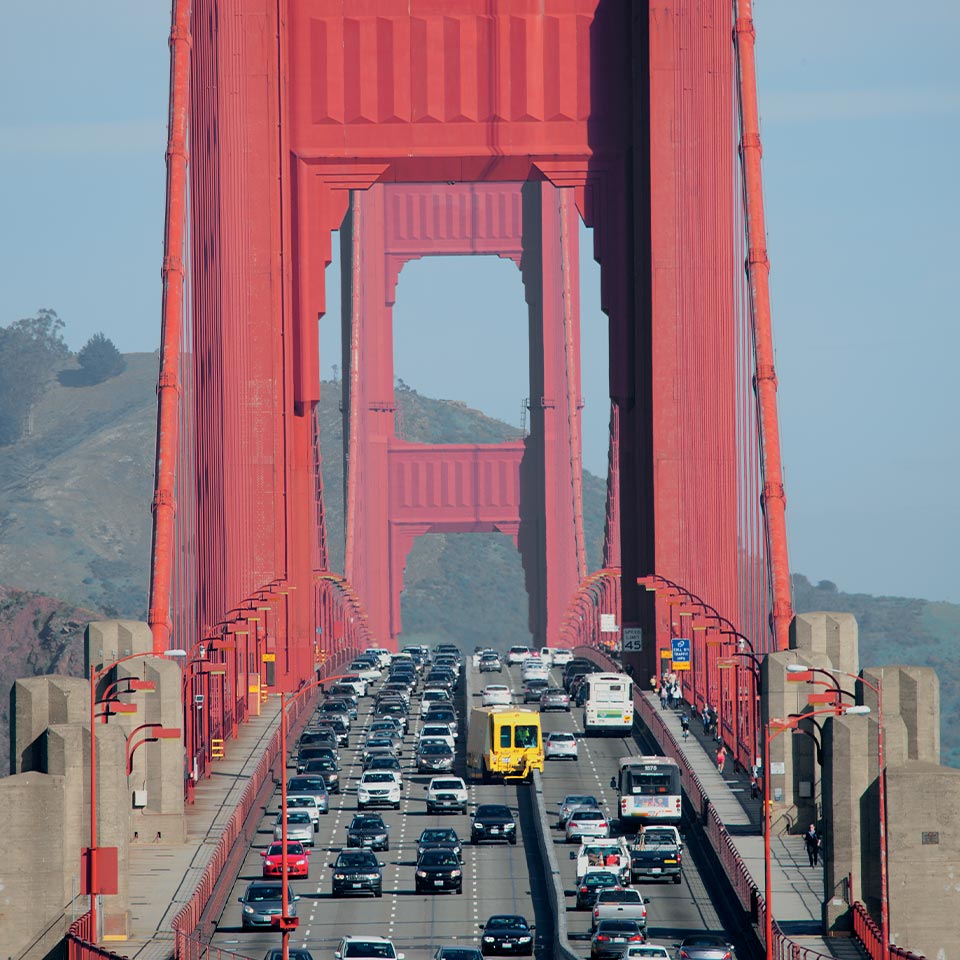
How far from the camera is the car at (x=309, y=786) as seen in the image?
6562cm

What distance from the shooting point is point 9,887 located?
148ft

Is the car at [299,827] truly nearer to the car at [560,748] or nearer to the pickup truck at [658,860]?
the pickup truck at [658,860]

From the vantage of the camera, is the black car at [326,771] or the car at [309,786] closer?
the car at [309,786]

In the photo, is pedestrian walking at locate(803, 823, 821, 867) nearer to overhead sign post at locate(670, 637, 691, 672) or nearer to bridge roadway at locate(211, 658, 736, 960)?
bridge roadway at locate(211, 658, 736, 960)

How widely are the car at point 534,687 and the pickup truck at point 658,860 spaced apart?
1603 inches

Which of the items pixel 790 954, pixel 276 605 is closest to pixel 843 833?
pixel 790 954

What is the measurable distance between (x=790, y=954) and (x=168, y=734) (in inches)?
795

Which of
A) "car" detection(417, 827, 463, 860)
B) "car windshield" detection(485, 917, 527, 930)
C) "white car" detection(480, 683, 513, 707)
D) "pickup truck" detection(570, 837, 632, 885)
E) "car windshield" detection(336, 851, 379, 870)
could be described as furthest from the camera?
"white car" detection(480, 683, 513, 707)

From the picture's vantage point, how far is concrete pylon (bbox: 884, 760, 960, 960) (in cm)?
4606

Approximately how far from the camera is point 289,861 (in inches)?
2169

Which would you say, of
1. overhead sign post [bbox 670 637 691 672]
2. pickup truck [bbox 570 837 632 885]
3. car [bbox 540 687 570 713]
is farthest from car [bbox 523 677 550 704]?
pickup truck [bbox 570 837 632 885]

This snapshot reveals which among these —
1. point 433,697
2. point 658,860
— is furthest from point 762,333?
point 658,860

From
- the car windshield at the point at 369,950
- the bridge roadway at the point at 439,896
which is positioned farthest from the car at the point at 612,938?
the car windshield at the point at 369,950

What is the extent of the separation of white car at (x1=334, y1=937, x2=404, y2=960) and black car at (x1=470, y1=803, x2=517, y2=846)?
53.2 feet
